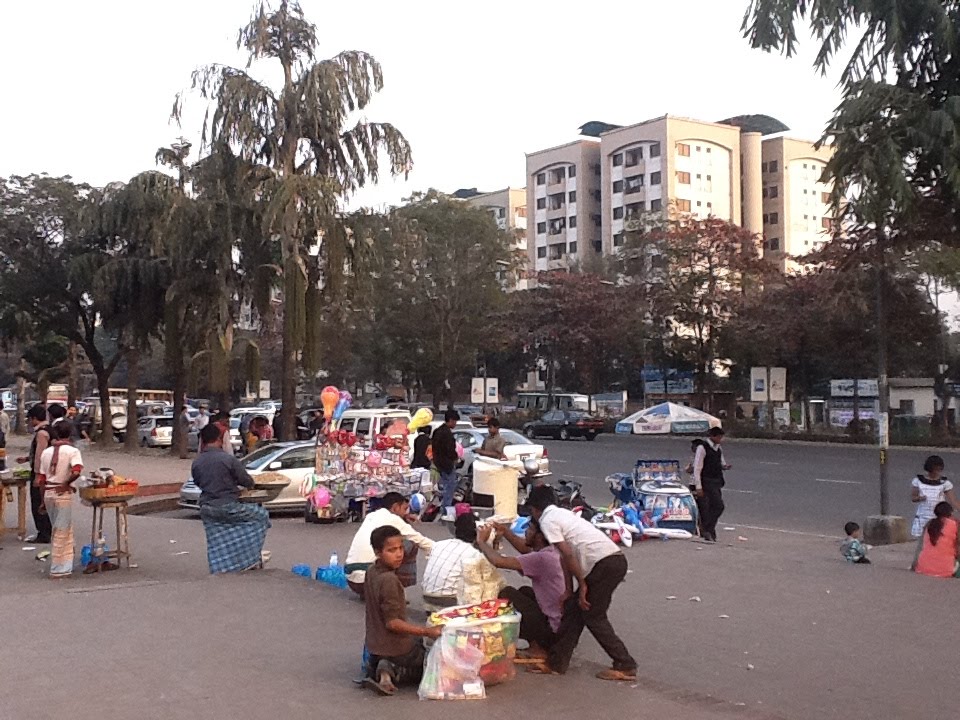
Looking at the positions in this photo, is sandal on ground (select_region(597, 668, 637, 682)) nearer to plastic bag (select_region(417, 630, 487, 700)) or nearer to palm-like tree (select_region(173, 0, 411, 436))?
plastic bag (select_region(417, 630, 487, 700))

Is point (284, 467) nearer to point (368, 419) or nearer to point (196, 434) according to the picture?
point (368, 419)

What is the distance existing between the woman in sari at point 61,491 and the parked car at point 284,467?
6.51m

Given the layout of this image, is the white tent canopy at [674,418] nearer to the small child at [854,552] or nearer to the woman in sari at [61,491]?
the small child at [854,552]

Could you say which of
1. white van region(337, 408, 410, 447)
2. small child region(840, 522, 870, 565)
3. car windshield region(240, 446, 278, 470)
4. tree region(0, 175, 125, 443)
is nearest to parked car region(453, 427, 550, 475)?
white van region(337, 408, 410, 447)

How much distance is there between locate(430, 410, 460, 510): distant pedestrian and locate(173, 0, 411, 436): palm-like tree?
473 inches

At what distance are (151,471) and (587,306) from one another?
33298 millimetres

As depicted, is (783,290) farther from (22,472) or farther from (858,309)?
(22,472)

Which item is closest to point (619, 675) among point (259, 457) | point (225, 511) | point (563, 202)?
point (225, 511)

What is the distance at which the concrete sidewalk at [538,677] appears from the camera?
22.0 ft

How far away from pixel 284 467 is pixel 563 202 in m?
88.4

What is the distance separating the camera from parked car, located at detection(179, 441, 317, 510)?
61.3ft

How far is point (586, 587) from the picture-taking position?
7297 mm

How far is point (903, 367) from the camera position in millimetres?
47094

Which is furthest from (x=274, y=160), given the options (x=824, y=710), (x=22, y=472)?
(x=824, y=710)
